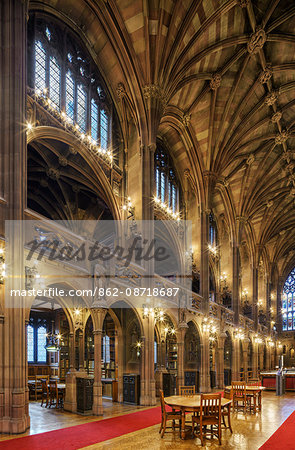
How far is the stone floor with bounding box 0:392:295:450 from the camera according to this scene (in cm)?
874

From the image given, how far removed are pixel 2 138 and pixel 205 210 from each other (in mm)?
14948

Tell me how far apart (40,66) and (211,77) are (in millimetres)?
9597

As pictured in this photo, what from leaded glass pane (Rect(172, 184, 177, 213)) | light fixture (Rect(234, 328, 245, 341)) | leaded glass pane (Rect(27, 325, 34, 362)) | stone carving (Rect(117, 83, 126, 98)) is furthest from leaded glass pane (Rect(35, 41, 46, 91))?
light fixture (Rect(234, 328, 245, 341))

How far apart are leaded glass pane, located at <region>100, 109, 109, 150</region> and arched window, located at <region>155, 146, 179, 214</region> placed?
15.6ft

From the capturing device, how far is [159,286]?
56.7ft

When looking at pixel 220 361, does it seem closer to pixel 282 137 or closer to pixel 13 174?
pixel 282 137

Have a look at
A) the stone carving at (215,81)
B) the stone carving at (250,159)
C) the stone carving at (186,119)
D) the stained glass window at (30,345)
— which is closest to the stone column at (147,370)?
the stained glass window at (30,345)

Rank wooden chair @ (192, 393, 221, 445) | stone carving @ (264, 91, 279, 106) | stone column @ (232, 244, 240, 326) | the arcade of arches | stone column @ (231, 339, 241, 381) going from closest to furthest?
1. wooden chair @ (192, 393, 221, 445)
2. the arcade of arches
3. stone carving @ (264, 91, 279, 106)
4. stone column @ (231, 339, 241, 381)
5. stone column @ (232, 244, 240, 326)

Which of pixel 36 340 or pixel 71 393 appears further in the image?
pixel 36 340

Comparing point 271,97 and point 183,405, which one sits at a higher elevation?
point 271,97

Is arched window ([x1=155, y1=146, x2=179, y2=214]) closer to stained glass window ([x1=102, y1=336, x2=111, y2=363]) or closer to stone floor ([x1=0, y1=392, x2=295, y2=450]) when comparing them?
stained glass window ([x1=102, y1=336, x2=111, y2=363])

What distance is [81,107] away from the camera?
15984 millimetres

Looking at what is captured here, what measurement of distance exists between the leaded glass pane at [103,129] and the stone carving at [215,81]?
615cm

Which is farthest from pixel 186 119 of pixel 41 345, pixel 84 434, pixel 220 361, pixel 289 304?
pixel 289 304
